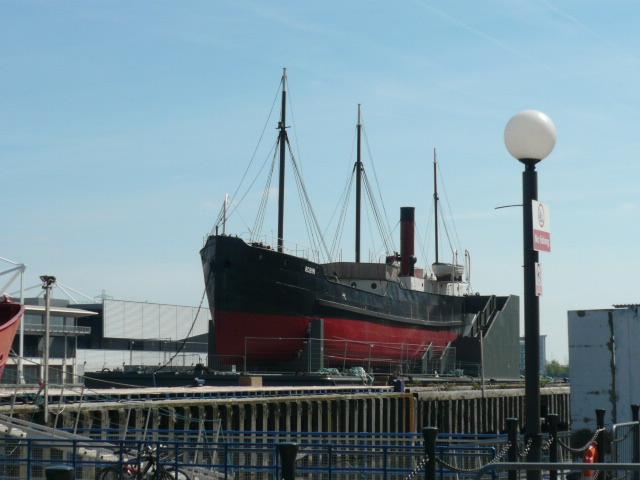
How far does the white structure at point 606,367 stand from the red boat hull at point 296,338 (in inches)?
1146

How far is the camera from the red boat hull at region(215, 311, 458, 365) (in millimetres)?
46562

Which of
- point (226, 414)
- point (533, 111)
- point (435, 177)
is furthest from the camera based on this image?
point (435, 177)

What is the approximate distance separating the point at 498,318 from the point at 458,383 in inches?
656

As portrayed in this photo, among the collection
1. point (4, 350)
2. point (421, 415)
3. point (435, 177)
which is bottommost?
point (421, 415)

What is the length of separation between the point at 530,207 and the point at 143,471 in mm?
7870

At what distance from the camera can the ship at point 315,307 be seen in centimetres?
4662

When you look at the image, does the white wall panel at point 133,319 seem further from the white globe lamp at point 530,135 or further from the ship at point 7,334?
the white globe lamp at point 530,135

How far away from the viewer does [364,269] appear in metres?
56.1

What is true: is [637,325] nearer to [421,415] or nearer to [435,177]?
[421,415]

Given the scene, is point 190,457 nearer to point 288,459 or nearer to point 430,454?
point 430,454

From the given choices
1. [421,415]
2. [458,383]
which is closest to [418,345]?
[458,383]

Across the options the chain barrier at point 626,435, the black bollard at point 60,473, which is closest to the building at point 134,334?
the chain barrier at point 626,435

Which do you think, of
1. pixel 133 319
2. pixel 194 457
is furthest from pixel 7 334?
pixel 133 319

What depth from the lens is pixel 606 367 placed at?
18.2 meters
